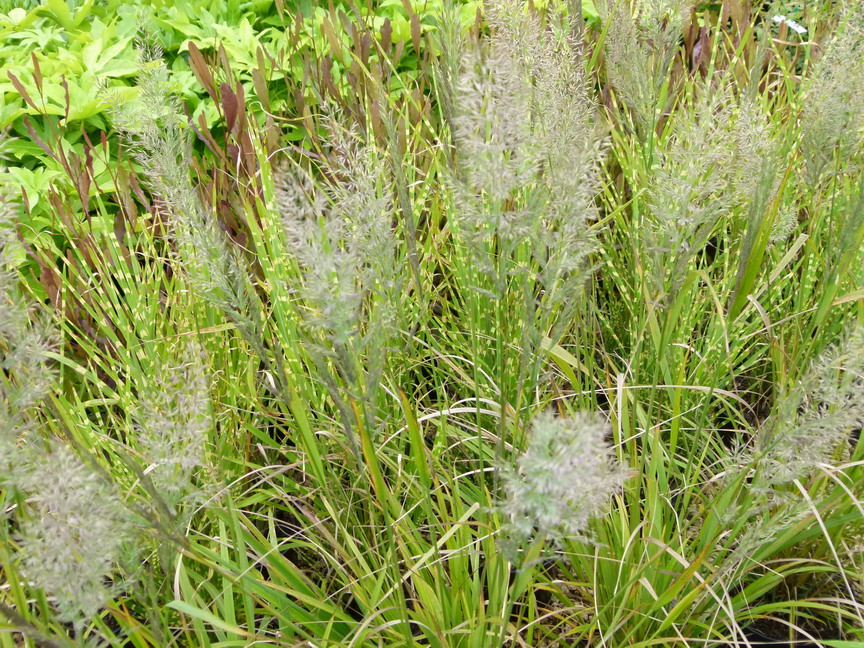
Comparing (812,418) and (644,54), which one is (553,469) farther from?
(644,54)

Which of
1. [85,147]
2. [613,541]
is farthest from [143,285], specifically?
[613,541]

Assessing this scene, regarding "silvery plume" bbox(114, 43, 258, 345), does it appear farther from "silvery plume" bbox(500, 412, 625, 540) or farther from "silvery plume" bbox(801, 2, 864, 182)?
"silvery plume" bbox(801, 2, 864, 182)

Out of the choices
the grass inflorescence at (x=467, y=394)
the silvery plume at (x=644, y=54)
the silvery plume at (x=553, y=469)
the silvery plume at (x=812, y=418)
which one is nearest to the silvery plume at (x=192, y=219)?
the grass inflorescence at (x=467, y=394)

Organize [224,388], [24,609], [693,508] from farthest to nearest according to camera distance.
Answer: [224,388] < [693,508] < [24,609]

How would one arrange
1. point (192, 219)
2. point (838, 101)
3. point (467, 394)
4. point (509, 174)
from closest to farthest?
point (509, 174), point (192, 219), point (838, 101), point (467, 394)

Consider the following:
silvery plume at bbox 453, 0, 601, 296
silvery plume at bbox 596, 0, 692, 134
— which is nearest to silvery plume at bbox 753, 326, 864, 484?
silvery plume at bbox 453, 0, 601, 296

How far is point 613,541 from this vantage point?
148cm

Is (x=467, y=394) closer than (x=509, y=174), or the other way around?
(x=509, y=174)

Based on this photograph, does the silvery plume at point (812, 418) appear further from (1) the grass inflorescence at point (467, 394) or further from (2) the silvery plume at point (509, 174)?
(2) the silvery plume at point (509, 174)

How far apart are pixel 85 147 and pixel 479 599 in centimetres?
191

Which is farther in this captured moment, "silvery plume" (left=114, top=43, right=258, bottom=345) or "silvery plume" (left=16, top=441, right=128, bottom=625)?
"silvery plume" (left=114, top=43, right=258, bottom=345)

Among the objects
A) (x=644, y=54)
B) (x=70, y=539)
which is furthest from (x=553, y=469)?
(x=644, y=54)

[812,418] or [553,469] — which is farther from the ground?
[553,469]

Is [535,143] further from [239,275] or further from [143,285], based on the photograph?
[143,285]
